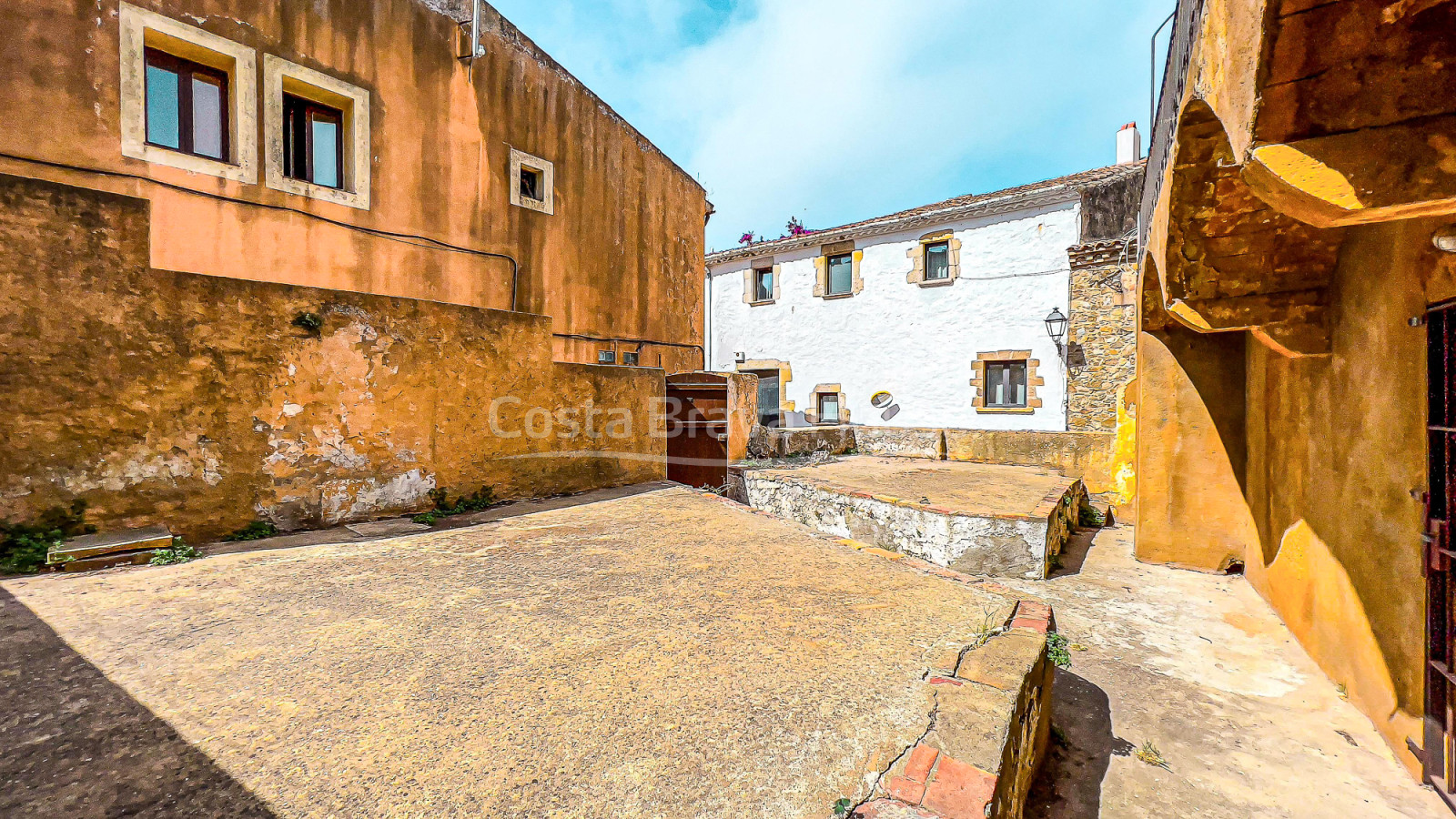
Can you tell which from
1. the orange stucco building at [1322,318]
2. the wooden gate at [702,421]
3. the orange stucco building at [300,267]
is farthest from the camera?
the wooden gate at [702,421]

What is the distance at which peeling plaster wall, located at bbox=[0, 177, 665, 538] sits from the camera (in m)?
2.72

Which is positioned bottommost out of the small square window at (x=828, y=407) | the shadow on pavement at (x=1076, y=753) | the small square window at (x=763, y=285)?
the shadow on pavement at (x=1076, y=753)

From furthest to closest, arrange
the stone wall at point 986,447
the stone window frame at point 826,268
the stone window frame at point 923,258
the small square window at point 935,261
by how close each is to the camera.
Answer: the stone window frame at point 826,268, the small square window at point 935,261, the stone window frame at point 923,258, the stone wall at point 986,447

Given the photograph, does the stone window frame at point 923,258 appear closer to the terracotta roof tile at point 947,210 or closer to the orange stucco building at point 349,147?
the terracotta roof tile at point 947,210

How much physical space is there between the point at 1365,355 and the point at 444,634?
488 cm

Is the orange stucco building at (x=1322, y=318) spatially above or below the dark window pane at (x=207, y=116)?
below

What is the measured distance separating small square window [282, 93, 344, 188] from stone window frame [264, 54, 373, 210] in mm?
68

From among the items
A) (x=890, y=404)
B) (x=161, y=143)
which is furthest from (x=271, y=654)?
(x=890, y=404)

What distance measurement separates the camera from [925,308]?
13859 millimetres

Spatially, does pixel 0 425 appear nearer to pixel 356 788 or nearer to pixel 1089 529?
pixel 356 788

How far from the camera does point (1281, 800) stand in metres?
2.43

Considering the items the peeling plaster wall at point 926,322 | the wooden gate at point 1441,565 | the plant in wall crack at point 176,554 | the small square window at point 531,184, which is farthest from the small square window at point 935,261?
the plant in wall crack at point 176,554

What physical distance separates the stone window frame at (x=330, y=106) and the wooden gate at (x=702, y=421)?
412 centimetres

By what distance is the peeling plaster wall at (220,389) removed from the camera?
2.72m
